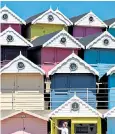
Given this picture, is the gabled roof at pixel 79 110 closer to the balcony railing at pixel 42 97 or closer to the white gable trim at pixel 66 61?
the balcony railing at pixel 42 97

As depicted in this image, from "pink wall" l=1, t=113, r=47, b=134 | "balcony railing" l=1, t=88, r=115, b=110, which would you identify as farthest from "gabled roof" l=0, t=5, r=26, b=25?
"pink wall" l=1, t=113, r=47, b=134

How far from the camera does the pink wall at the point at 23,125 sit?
2803 centimetres

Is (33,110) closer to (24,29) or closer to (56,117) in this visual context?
(56,117)

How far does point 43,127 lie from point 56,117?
0.97 m

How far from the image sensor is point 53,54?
3278cm

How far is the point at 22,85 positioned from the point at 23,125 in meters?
3.19

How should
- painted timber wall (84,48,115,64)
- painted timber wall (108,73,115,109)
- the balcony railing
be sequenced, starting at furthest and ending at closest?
painted timber wall (84,48,115,64), painted timber wall (108,73,115,109), the balcony railing

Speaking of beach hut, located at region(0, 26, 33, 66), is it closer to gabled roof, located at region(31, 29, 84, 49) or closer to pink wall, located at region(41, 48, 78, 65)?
gabled roof, located at region(31, 29, 84, 49)

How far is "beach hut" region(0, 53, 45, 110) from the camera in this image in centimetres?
3016

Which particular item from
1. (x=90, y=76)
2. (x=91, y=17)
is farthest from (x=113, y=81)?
(x=91, y=17)

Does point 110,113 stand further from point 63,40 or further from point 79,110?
point 63,40

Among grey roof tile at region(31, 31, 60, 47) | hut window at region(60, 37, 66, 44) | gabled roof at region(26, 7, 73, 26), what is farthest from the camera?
gabled roof at region(26, 7, 73, 26)

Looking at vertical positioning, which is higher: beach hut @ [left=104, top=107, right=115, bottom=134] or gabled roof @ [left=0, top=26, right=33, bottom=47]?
gabled roof @ [left=0, top=26, right=33, bottom=47]

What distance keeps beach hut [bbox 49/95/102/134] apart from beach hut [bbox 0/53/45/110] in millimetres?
2311
